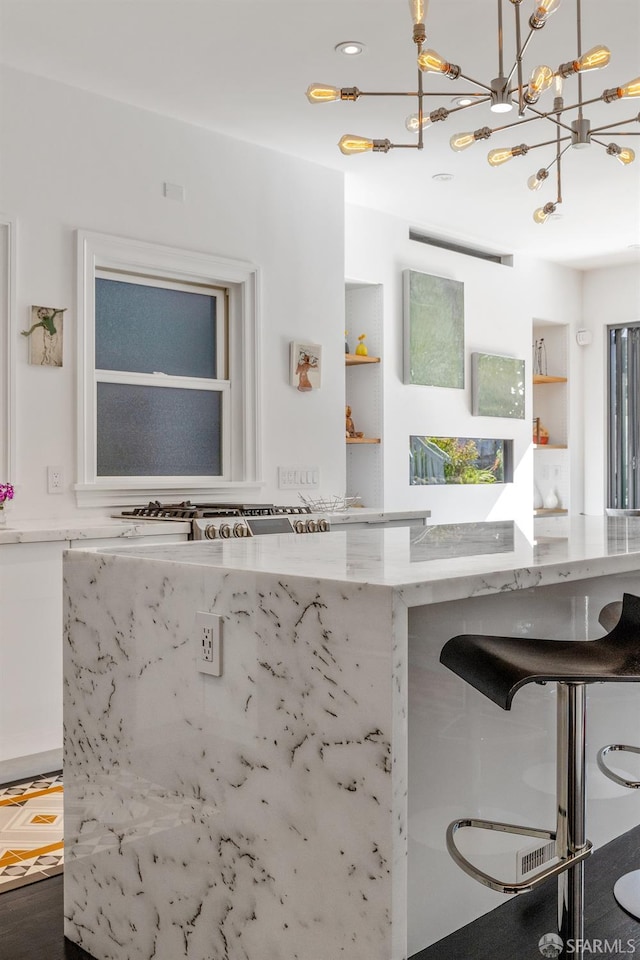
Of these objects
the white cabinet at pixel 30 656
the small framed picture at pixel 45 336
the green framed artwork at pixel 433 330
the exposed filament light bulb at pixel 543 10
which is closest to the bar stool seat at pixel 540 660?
the exposed filament light bulb at pixel 543 10

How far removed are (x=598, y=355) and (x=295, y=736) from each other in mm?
6609

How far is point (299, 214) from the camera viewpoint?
181 inches

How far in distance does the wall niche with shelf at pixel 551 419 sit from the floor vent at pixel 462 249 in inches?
31.9

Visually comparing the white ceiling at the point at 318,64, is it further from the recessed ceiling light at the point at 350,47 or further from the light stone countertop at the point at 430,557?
the light stone countertop at the point at 430,557

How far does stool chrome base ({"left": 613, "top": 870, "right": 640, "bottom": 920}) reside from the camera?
1.92m

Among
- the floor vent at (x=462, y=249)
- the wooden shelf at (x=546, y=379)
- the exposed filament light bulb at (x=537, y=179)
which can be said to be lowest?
the wooden shelf at (x=546, y=379)

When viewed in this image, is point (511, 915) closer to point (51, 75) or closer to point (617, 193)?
point (51, 75)

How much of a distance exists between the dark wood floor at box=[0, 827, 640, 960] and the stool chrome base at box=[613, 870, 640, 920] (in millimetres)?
43

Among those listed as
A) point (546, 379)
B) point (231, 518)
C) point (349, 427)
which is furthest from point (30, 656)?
point (546, 379)

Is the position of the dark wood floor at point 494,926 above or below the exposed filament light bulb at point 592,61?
below

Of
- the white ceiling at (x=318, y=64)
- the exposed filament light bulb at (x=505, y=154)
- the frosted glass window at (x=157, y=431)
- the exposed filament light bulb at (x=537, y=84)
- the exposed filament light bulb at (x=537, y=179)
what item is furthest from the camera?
the frosted glass window at (x=157, y=431)

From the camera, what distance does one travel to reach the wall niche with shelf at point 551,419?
7.31 m

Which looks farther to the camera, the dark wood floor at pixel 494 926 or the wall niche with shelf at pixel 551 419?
the wall niche with shelf at pixel 551 419

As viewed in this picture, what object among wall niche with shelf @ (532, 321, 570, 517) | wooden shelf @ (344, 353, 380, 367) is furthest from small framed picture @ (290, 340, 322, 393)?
wall niche with shelf @ (532, 321, 570, 517)
